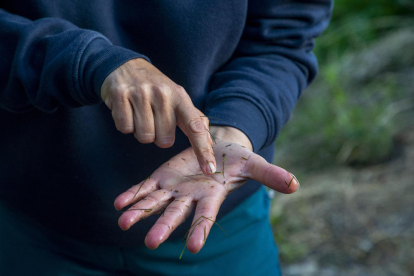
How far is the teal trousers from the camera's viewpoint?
140 centimetres

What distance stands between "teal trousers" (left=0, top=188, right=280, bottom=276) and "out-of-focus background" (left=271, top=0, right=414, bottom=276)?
1.11 m

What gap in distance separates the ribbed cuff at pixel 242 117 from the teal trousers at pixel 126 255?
319 millimetres

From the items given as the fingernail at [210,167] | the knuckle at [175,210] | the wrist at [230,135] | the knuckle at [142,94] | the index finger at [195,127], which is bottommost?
the wrist at [230,135]

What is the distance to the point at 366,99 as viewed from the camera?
3.80 meters

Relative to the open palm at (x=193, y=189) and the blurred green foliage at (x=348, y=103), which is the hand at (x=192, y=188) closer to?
the open palm at (x=193, y=189)

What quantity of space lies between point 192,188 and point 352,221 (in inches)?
72.3

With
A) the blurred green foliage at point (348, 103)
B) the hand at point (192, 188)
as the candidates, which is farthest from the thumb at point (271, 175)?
the blurred green foliage at point (348, 103)

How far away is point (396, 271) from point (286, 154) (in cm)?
171

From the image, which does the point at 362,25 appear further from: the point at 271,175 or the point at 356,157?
the point at 271,175

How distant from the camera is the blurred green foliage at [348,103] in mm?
3287

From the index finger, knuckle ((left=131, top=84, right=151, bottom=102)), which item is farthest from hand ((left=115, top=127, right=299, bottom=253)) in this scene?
knuckle ((left=131, top=84, right=151, bottom=102))

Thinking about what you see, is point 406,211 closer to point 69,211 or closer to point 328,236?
point 328,236

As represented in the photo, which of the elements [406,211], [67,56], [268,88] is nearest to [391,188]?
[406,211]

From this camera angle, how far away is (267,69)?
1529mm
